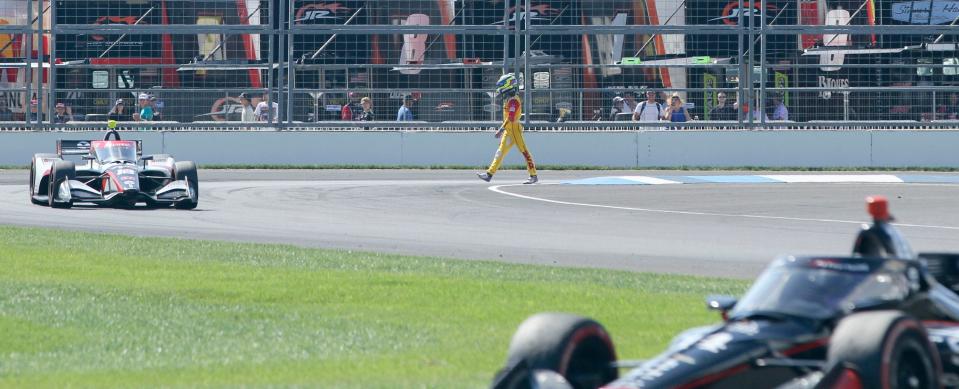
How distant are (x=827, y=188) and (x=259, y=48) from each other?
35.8 ft

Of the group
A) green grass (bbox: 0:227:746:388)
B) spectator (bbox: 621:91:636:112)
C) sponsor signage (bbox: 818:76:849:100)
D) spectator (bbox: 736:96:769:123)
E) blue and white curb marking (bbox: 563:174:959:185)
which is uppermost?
sponsor signage (bbox: 818:76:849:100)

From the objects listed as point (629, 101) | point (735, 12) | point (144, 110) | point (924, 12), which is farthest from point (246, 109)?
point (924, 12)

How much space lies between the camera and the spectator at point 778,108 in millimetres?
26391

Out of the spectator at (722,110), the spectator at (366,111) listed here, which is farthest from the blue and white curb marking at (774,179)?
the spectator at (366,111)

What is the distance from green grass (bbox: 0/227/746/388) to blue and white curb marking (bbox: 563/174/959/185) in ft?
32.7

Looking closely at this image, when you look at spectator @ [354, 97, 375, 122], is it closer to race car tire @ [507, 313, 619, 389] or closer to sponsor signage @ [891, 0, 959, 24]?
sponsor signage @ [891, 0, 959, 24]

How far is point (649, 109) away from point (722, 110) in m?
1.38

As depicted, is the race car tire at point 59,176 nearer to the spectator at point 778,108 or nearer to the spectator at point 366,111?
the spectator at point 366,111

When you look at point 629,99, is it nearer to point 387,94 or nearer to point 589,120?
point 589,120

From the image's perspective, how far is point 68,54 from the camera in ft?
87.4

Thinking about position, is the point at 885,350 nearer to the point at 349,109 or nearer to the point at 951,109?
the point at 349,109

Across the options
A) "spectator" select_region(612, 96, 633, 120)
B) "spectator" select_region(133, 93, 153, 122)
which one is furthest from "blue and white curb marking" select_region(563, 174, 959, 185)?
"spectator" select_region(133, 93, 153, 122)

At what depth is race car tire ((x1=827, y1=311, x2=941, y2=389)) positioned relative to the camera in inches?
205

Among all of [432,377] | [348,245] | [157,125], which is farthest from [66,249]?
[157,125]
